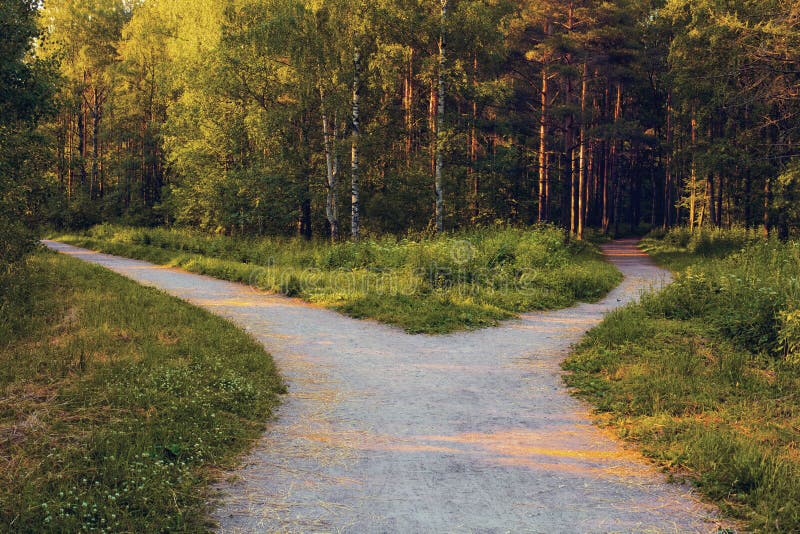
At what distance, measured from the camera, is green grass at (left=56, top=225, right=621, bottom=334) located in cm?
1203

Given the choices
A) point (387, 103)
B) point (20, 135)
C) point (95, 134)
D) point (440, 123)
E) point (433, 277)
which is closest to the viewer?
point (20, 135)

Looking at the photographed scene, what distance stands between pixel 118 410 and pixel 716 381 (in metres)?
6.91

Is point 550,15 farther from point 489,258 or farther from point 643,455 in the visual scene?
point 643,455

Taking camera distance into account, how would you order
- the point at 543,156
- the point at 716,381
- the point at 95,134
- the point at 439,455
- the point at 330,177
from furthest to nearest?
the point at 95,134 < the point at 543,156 < the point at 330,177 < the point at 716,381 < the point at 439,455

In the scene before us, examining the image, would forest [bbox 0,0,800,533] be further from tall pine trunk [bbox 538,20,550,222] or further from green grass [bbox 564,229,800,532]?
tall pine trunk [bbox 538,20,550,222]

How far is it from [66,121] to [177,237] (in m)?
32.1

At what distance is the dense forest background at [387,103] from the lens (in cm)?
1909

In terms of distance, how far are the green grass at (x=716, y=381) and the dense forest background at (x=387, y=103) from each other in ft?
35.1

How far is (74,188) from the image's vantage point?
46125 millimetres

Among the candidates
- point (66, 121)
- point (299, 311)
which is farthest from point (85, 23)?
point (299, 311)

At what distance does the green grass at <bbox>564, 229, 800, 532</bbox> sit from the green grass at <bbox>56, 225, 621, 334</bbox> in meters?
2.95

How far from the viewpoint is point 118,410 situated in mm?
5551

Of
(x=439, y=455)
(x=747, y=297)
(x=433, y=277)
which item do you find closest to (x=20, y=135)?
(x=433, y=277)

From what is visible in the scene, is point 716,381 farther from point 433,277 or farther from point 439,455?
point 433,277
